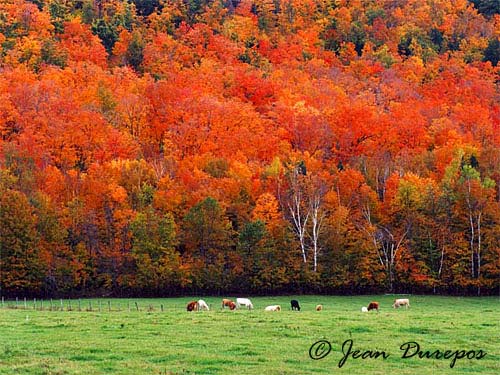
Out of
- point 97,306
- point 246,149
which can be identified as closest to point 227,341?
point 97,306

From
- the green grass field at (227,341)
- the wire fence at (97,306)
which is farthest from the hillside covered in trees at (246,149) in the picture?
the green grass field at (227,341)

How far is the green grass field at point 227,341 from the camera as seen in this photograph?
20.5 m

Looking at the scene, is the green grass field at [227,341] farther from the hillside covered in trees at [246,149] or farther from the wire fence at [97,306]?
the hillside covered in trees at [246,149]

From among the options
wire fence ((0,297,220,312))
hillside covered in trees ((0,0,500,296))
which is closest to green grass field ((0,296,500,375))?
wire fence ((0,297,220,312))

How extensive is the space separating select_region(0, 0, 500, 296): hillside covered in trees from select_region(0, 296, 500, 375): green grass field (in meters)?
26.5

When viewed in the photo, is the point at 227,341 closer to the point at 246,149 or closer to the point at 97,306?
the point at 97,306

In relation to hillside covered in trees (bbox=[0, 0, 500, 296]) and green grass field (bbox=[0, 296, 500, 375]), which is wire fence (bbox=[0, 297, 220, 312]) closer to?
green grass field (bbox=[0, 296, 500, 375])

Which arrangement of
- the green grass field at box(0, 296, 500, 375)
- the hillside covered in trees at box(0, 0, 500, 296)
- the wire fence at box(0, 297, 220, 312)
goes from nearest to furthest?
the green grass field at box(0, 296, 500, 375)
the wire fence at box(0, 297, 220, 312)
the hillside covered in trees at box(0, 0, 500, 296)

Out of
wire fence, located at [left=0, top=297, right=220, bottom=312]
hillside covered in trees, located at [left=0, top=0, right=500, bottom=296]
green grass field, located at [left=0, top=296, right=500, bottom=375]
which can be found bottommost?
wire fence, located at [left=0, top=297, right=220, bottom=312]

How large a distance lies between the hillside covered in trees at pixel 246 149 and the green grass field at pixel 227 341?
26502 mm

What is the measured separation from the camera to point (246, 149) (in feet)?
292

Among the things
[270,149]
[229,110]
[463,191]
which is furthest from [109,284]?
[229,110]

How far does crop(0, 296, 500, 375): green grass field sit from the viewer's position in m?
20.5

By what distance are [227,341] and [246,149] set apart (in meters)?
65.2
